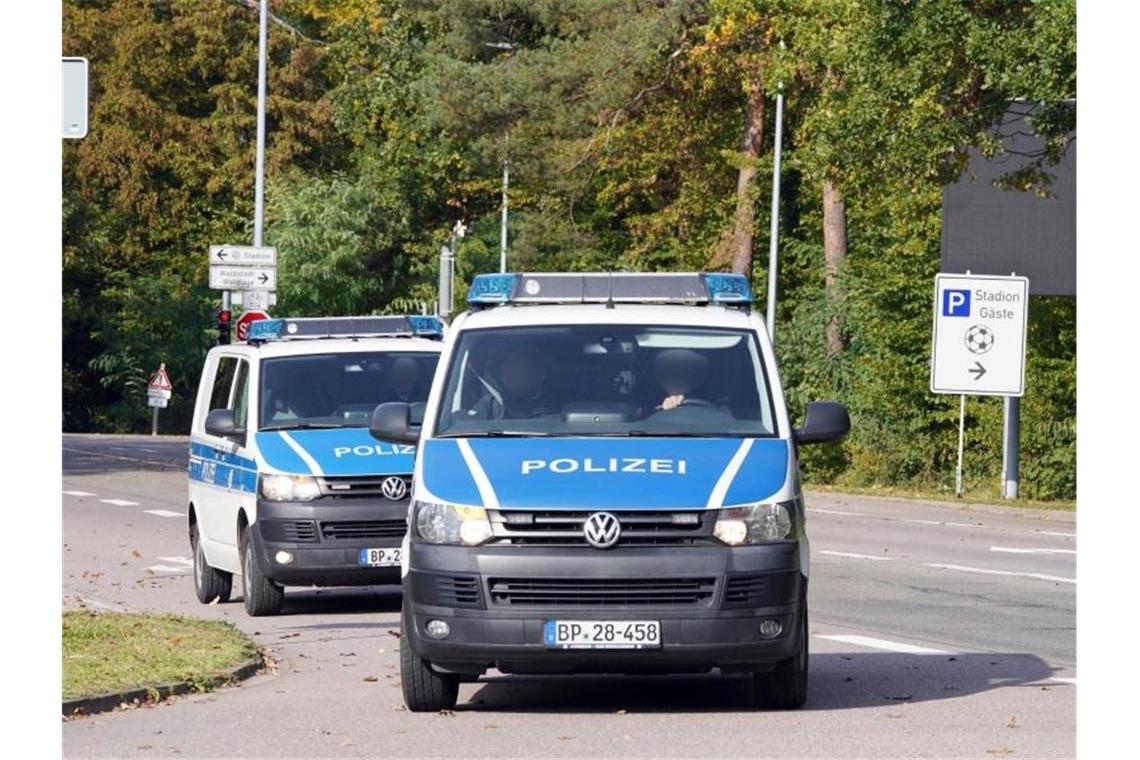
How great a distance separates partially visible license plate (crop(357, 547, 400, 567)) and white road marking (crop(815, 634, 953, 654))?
3.06 metres

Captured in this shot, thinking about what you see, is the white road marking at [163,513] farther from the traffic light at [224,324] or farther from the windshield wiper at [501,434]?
the windshield wiper at [501,434]

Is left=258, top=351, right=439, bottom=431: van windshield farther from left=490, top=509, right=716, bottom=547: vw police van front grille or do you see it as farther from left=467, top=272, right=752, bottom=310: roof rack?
left=490, top=509, right=716, bottom=547: vw police van front grille

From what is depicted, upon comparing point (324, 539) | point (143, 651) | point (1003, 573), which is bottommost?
point (1003, 573)

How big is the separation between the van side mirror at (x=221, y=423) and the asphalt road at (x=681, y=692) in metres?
1.32

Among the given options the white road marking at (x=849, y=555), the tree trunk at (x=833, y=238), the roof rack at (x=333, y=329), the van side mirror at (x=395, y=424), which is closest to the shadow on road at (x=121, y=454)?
the tree trunk at (x=833, y=238)

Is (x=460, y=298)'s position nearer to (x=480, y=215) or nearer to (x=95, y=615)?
(x=480, y=215)

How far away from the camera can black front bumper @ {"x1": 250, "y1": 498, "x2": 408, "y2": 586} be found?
669 inches

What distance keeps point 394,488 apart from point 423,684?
5.40 meters

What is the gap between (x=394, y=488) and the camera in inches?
672

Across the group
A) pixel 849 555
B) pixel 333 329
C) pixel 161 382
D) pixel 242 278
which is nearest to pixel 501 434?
pixel 333 329

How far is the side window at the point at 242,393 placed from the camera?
1822cm

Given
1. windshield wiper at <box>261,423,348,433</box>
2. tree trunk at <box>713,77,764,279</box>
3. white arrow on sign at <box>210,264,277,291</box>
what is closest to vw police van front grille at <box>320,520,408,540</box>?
windshield wiper at <box>261,423,348,433</box>

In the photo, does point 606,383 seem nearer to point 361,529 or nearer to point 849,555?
point 361,529

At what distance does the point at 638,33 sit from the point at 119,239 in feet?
113
